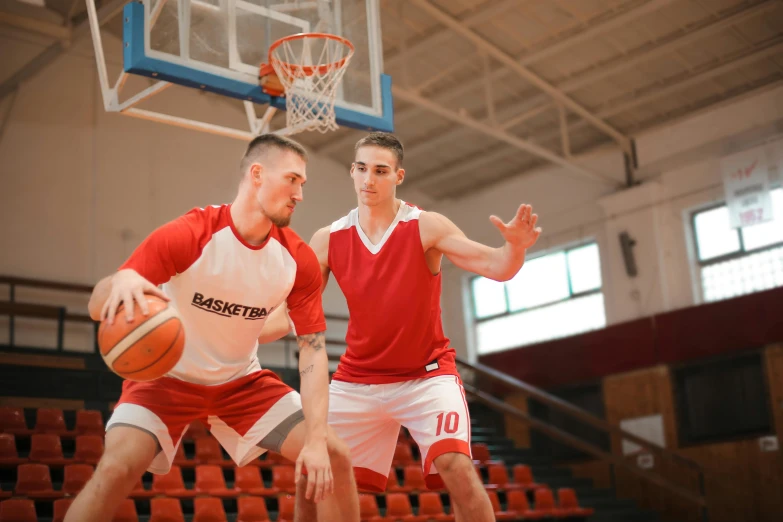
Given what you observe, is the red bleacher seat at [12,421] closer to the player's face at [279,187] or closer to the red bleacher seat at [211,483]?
the red bleacher seat at [211,483]

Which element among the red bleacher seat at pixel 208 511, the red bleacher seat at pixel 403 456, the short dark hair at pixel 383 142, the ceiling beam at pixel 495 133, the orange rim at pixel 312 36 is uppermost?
the ceiling beam at pixel 495 133

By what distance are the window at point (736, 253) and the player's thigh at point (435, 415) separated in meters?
10.0

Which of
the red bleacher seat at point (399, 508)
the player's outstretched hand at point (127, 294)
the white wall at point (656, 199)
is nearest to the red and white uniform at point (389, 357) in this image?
the player's outstretched hand at point (127, 294)

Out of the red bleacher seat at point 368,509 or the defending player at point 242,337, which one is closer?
the defending player at point 242,337

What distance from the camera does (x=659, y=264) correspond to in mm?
14016

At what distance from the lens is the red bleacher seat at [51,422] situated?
848cm

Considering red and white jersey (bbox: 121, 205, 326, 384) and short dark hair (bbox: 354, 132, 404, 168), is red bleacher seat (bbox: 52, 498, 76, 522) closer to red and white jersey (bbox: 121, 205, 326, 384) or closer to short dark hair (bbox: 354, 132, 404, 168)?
red and white jersey (bbox: 121, 205, 326, 384)

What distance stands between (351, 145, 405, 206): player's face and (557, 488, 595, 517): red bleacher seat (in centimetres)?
715

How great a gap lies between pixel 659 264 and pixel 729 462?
11.0 feet

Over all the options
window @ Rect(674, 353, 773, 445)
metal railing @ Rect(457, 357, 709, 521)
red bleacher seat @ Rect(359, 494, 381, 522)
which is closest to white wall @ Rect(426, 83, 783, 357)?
window @ Rect(674, 353, 773, 445)

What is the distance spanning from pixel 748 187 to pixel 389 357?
1028 cm

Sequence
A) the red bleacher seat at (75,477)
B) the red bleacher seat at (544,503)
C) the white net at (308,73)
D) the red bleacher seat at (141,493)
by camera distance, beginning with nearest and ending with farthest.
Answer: the white net at (308,73) < the red bleacher seat at (75,477) < the red bleacher seat at (141,493) < the red bleacher seat at (544,503)

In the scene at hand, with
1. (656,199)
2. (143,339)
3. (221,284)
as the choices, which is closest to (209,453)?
(221,284)

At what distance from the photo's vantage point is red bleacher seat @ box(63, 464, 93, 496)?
7.25 metres
